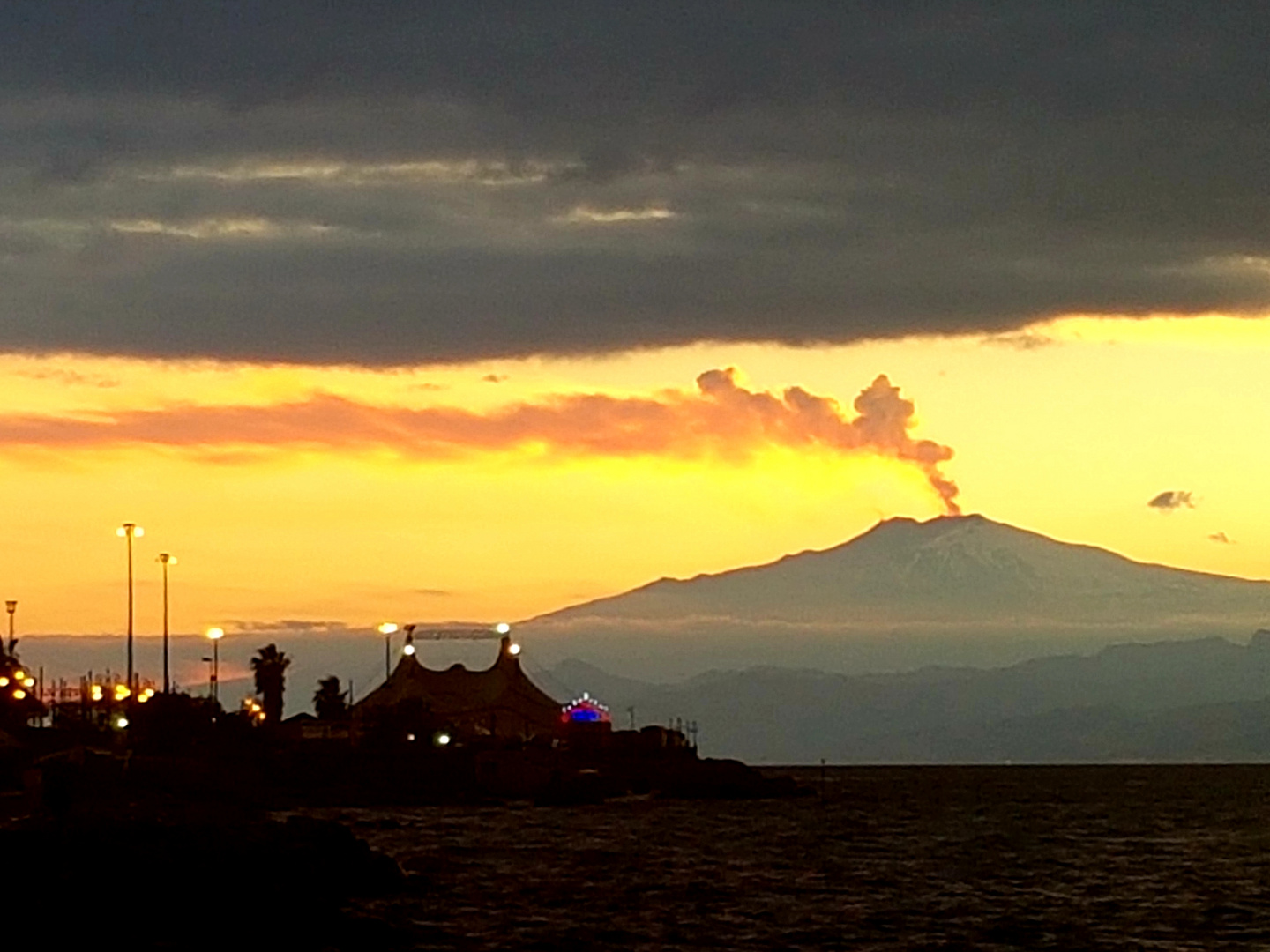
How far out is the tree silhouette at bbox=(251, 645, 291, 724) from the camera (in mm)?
195375

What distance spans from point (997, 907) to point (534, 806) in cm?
8532

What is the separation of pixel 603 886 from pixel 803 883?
10.5 m

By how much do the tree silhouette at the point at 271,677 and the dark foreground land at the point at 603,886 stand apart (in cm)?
5133

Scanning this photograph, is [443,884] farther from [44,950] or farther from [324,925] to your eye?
[44,950]

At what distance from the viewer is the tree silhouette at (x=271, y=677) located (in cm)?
19538

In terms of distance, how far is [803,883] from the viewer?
100562mm

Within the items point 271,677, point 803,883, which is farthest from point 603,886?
point 271,677

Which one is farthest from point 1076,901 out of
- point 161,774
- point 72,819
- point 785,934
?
point 161,774

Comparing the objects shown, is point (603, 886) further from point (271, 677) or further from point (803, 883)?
point (271, 677)

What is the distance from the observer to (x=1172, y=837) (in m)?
151

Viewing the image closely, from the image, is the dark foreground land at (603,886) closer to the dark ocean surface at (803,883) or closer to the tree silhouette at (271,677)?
the dark ocean surface at (803,883)

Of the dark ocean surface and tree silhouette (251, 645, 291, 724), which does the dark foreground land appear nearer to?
the dark ocean surface

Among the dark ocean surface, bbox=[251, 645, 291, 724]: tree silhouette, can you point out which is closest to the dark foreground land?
the dark ocean surface

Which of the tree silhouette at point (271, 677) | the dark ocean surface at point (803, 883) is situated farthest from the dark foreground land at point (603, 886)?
the tree silhouette at point (271, 677)
